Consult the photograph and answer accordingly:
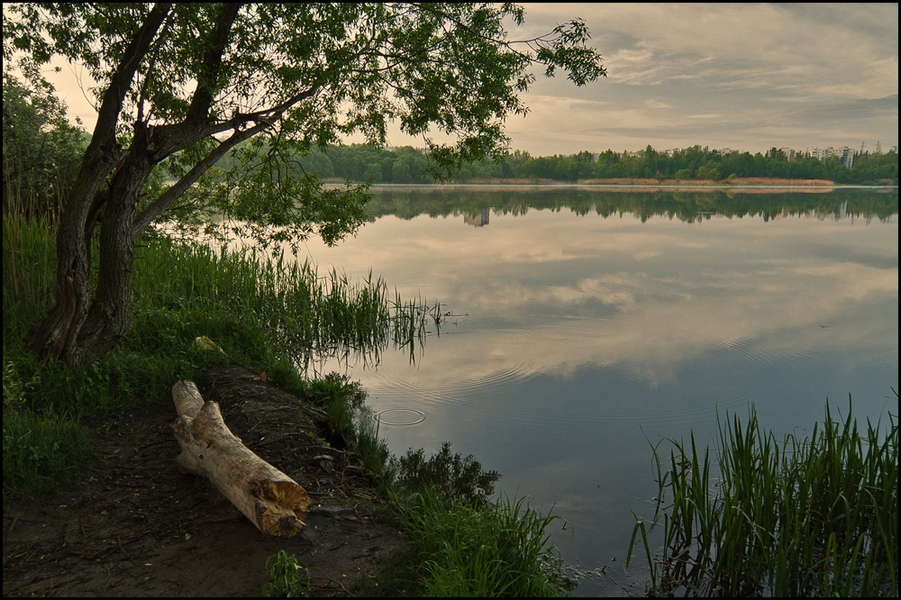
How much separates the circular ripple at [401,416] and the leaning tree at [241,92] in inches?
89.0

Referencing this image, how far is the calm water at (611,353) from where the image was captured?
5988 millimetres

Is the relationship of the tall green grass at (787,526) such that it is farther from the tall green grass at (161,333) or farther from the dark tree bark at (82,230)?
the dark tree bark at (82,230)

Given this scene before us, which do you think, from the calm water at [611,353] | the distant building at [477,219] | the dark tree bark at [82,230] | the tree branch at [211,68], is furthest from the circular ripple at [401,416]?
the distant building at [477,219]

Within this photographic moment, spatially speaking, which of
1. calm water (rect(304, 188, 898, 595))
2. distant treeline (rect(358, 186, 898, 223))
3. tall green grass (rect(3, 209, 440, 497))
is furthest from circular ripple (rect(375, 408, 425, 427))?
distant treeline (rect(358, 186, 898, 223))

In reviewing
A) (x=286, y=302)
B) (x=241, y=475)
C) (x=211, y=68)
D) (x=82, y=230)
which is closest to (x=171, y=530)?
(x=241, y=475)

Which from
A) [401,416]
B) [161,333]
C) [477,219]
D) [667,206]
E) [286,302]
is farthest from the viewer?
[667,206]

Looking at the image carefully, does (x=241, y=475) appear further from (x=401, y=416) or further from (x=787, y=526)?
(x=401, y=416)

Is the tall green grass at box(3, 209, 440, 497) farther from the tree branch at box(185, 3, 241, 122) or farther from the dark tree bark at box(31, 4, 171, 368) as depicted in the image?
the tree branch at box(185, 3, 241, 122)

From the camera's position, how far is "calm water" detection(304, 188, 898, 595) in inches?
236

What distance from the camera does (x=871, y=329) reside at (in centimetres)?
1136

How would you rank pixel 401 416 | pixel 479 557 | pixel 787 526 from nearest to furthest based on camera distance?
1. pixel 479 557
2. pixel 787 526
3. pixel 401 416

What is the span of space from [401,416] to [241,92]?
369cm

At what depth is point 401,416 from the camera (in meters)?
7.14

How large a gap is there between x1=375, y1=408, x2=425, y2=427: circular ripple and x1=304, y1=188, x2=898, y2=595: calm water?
0.11ft
